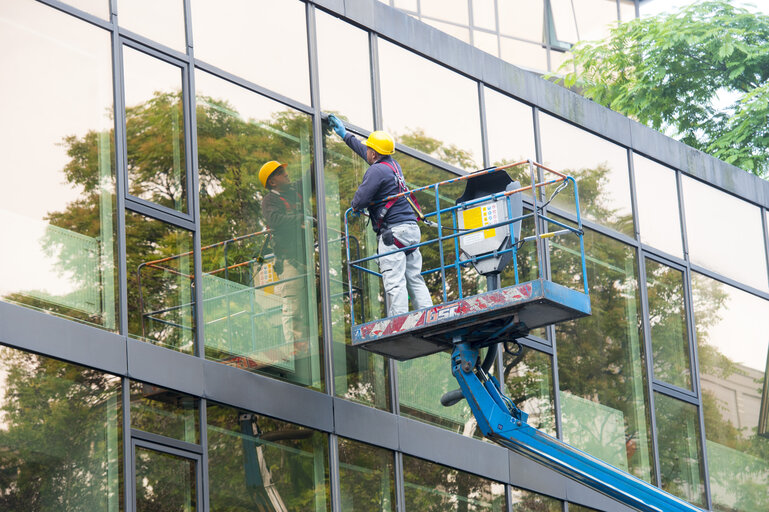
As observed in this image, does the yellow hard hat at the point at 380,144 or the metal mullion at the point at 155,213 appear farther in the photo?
the yellow hard hat at the point at 380,144

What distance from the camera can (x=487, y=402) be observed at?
12109 mm

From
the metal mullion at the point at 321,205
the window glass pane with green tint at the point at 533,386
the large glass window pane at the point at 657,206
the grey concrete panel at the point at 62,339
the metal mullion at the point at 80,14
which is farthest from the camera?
the large glass window pane at the point at 657,206

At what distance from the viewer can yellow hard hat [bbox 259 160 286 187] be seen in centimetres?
1283

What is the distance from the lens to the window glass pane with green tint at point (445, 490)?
13.5 metres

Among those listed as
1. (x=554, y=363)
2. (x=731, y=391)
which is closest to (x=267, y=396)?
(x=554, y=363)

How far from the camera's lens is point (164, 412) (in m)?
11.0

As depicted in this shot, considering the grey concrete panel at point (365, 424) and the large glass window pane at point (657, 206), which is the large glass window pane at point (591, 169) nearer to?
the large glass window pane at point (657, 206)

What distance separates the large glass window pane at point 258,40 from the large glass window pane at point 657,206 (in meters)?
6.52

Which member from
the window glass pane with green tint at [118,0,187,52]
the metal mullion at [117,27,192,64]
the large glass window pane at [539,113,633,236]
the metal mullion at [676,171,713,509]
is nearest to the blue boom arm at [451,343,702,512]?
the metal mullion at [117,27,192,64]

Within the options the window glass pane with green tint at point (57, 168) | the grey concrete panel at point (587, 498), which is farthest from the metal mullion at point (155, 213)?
the grey concrete panel at point (587, 498)

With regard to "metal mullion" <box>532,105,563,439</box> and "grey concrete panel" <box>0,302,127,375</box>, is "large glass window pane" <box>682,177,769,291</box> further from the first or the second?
"grey concrete panel" <box>0,302,127,375</box>

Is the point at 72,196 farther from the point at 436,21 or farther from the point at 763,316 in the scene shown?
the point at 436,21

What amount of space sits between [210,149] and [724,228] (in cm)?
1012

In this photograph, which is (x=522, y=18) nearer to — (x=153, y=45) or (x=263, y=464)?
(x=153, y=45)
